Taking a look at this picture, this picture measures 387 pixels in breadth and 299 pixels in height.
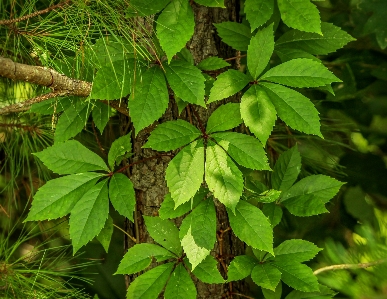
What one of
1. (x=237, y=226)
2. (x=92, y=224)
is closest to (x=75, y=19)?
(x=92, y=224)

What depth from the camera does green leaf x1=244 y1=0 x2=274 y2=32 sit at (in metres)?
1.27

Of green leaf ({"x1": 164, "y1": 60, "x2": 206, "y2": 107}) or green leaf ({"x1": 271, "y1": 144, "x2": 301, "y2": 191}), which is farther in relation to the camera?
green leaf ({"x1": 271, "y1": 144, "x2": 301, "y2": 191})

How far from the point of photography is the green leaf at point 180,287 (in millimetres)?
1244

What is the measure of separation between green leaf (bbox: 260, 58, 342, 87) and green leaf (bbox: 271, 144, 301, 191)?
0.82ft

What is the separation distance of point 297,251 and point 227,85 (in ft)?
1.30

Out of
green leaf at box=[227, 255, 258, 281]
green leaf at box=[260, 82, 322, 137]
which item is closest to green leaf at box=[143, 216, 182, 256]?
green leaf at box=[227, 255, 258, 281]

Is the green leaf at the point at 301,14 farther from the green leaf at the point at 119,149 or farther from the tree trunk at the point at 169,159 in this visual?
the green leaf at the point at 119,149

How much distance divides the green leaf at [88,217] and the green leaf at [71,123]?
0.16 metres

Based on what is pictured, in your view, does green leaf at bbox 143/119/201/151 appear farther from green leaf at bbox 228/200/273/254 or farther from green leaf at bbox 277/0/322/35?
green leaf at bbox 277/0/322/35

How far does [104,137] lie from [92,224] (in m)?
0.65

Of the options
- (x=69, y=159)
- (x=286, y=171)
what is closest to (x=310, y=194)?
(x=286, y=171)

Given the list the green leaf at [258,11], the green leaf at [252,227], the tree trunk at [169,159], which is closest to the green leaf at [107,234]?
the tree trunk at [169,159]

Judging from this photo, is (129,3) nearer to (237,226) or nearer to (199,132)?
(199,132)

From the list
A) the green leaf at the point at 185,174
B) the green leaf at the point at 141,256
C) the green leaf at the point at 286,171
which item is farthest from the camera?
the green leaf at the point at 286,171
